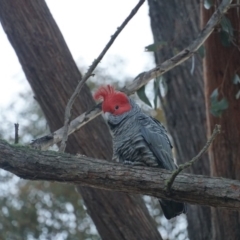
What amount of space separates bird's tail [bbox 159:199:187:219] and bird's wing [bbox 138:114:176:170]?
0.18 m

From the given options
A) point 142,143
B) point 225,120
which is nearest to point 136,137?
point 142,143

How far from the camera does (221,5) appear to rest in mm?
4594

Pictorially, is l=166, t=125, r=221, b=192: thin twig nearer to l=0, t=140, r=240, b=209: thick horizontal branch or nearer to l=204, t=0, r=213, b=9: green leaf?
l=0, t=140, r=240, b=209: thick horizontal branch

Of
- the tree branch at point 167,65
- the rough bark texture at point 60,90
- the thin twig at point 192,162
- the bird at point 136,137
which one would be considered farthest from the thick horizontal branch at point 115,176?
the rough bark texture at point 60,90

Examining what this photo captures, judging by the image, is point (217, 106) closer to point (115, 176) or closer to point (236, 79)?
point (236, 79)

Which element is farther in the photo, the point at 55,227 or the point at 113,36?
the point at 55,227

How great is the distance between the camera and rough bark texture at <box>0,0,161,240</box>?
4.88 metres

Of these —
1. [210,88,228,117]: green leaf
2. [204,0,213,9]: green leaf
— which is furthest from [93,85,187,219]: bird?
[204,0,213,9]: green leaf

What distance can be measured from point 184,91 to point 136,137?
1.80 meters

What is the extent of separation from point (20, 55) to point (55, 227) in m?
3.89

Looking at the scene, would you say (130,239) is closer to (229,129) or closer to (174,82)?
(229,129)

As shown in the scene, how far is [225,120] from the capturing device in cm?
490

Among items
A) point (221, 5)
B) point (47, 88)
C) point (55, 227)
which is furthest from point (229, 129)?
point (55, 227)

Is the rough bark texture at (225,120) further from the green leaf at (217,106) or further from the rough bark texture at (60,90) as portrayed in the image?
the rough bark texture at (60,90)
